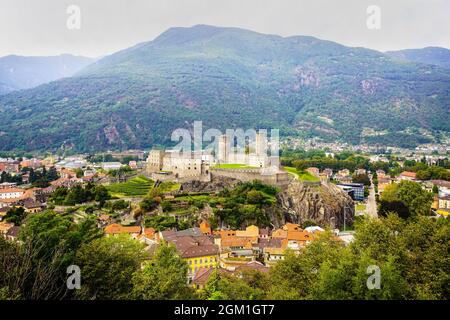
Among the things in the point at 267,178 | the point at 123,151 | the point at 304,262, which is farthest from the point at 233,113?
the point at 304,262

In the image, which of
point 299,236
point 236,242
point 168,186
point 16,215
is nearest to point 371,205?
point 299,236

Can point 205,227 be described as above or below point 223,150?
below

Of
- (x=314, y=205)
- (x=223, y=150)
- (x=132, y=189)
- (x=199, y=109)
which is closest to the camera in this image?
(x=132, y=189)

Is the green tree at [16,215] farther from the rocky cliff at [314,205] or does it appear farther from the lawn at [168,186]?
the rocky cliff at [314,205]

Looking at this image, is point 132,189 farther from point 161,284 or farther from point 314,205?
point 161,284

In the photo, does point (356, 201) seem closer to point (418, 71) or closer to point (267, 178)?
point (267, 178)

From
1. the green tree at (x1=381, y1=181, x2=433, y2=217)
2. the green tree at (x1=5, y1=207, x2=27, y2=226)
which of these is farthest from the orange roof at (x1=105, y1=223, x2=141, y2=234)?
the green tree at (x1=381, y1=181, x2=433, y2=217)
